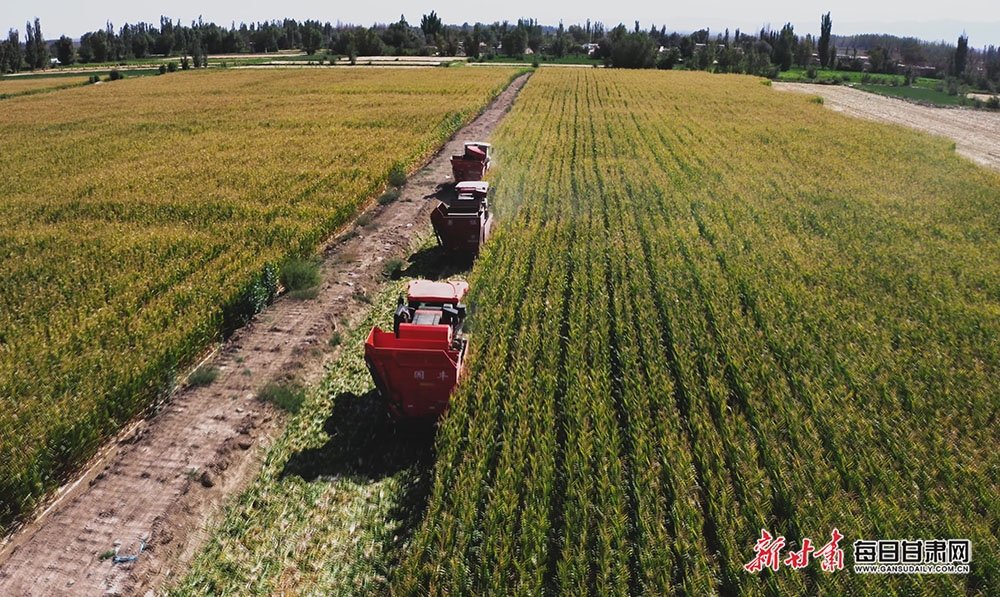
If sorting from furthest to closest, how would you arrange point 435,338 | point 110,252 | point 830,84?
point 830,84
point 110,252
point 435,338

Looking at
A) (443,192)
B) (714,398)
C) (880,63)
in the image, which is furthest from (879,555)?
(880,63)

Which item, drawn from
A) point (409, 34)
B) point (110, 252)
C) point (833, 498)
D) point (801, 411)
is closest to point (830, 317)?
point (801, 411)

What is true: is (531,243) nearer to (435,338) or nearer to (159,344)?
(435,338)

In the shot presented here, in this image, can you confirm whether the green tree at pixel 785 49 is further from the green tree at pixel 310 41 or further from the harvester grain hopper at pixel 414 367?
the harvester grain hopper at pixel 414 367

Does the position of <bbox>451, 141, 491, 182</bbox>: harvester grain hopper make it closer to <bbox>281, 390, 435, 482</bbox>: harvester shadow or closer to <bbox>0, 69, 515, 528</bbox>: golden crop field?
<bbox>0, 69, 515, 528</bbox>: golden crop field

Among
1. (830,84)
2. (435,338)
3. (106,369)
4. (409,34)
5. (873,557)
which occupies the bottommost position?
(873,557)
